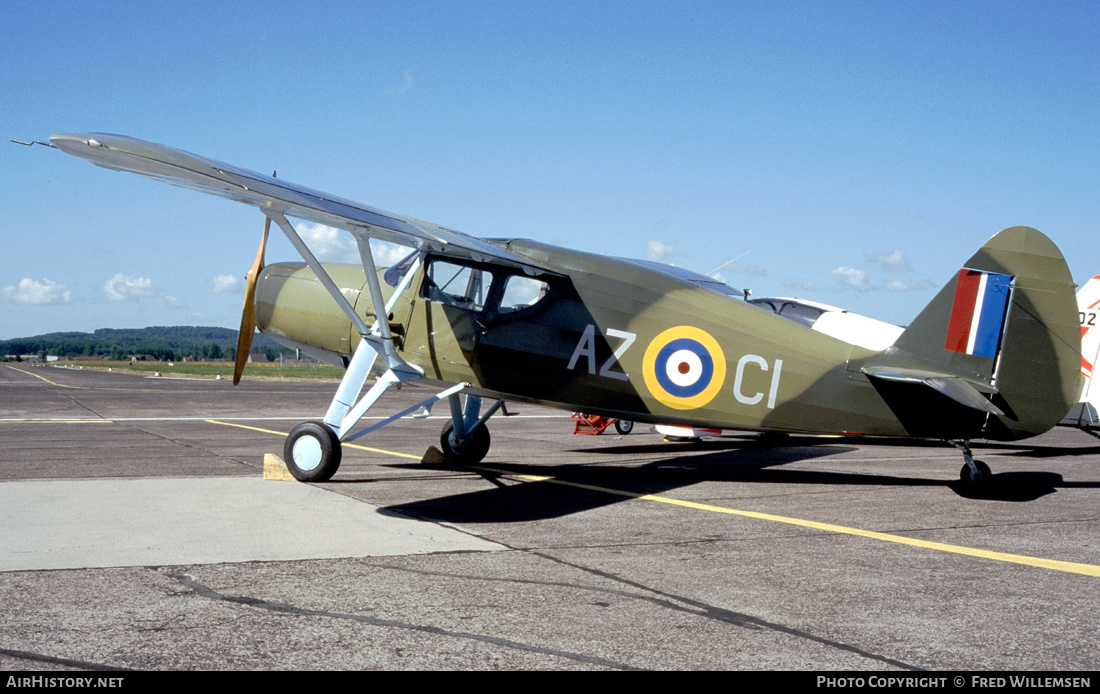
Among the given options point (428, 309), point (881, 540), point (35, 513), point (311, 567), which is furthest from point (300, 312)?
point (881, 540)

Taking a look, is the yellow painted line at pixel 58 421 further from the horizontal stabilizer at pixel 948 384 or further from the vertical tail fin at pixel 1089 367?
the vertical tail fin at pixel 1089 367

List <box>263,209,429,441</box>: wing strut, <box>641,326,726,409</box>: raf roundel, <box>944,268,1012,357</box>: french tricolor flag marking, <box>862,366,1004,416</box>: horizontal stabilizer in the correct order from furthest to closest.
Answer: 1. <box>263,209,429,441</box>: wing strut
2. <box>641,326,726,409</box>: raf roundel
3. <box>944,268,1012,357</box>: french tricolor flag marking
4. <box>862,366,1004,416</box>: horizontal stabilizer

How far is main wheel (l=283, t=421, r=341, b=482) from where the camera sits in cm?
929

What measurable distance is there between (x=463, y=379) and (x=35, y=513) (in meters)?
4.41

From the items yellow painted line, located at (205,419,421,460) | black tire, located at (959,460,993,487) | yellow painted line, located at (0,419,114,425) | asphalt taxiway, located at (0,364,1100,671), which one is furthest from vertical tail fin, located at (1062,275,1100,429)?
yellow painted line, located at (0,419,114,425)

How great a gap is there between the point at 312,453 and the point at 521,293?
9.46ft

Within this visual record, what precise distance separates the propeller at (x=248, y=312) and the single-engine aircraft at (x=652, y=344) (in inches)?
1.6

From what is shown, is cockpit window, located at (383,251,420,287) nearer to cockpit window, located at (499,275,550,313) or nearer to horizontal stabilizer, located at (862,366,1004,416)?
cockpit window, located at (499,275,550,313)

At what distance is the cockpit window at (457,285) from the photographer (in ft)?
32.4

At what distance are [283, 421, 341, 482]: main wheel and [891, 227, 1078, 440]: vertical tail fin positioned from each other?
643cm

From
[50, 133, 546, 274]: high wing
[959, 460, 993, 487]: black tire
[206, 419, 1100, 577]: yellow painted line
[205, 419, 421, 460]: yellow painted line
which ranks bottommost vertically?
[205, 419, 421, 460]: yellow painted line

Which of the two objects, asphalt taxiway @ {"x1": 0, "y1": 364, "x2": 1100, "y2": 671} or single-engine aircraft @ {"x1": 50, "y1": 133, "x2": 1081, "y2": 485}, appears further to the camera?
single-engine aircraft @ {"x1": 50, "y1": 133, "x2": 1081, "y2": 485}

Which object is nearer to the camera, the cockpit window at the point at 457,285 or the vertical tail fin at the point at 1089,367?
the cockpit window at the point at 457,285

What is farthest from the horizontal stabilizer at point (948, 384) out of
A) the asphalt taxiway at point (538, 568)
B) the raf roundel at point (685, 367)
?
the raf roundel at point (685, 367)
